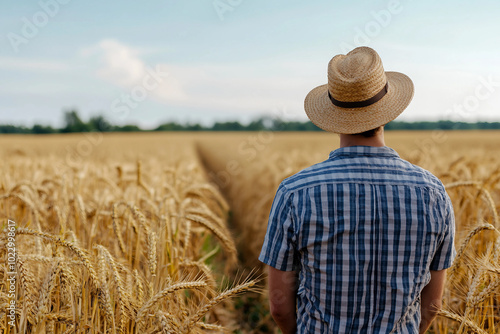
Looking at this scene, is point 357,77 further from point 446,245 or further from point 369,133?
point 446,245

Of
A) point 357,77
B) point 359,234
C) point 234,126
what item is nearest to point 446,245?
point 359,234

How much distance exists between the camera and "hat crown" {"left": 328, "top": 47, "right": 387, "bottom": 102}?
55.5 inches

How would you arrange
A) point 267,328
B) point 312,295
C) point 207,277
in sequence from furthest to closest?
point 267,328
point 207,277
point 312,295

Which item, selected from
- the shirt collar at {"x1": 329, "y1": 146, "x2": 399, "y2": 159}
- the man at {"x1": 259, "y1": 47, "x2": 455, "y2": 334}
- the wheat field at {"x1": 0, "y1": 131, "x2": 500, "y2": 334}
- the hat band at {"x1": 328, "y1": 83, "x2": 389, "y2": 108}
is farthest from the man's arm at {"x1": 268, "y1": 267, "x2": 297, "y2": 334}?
the hat band at {"x1": 328, "y1": 83, "x2": 389, "y2": 108}

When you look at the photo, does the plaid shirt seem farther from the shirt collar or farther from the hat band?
the hat band

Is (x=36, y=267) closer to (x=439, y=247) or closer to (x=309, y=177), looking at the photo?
(x=309, y=177)

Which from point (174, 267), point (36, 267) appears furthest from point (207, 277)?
point (36, 267)

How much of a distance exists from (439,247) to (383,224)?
0.35m

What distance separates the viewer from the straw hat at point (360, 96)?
55.4 inches

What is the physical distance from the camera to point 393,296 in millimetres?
1382

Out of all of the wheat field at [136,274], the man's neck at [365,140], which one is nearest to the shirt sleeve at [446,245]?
the wheat field at [136,274]

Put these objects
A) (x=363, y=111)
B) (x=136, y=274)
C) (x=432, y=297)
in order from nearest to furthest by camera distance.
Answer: (x=363, y=111) < (x=432, y=297) < (x=136, y=274)

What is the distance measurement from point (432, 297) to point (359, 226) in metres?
0.60

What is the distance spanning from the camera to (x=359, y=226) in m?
1.33
